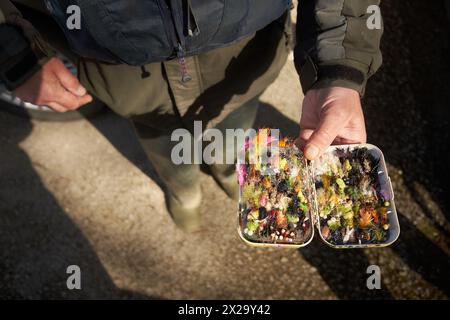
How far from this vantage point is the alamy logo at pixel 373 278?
8.25 feet

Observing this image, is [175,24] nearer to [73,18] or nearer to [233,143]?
[73,18]

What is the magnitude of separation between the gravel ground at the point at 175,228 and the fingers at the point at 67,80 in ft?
4.02

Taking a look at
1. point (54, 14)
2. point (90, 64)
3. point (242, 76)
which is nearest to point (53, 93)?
point (90, 64)

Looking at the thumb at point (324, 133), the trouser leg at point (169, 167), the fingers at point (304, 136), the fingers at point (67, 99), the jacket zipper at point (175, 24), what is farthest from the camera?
the trouser leg at point (169, 167)

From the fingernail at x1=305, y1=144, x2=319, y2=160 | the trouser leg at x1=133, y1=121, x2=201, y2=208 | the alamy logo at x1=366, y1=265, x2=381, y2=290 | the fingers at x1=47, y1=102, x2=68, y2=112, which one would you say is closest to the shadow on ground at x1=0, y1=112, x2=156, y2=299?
the trouser leg at x1=133, y1=121, x2=201, y2=208

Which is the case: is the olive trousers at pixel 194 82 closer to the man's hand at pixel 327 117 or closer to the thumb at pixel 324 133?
the man's hand at pixel 327 117

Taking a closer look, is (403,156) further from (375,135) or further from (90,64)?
(90,64)

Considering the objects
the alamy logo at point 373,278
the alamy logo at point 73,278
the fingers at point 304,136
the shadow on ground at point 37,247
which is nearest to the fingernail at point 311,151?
the fingers at point 304,136

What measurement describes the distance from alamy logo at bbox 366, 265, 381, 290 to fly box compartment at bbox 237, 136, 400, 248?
3.61 feet

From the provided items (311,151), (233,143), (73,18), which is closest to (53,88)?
(73,18)

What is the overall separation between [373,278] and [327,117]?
1.55 meters

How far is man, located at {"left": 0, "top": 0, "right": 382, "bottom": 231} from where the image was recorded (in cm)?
128

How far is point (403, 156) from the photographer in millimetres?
2846

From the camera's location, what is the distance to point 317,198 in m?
1.66
